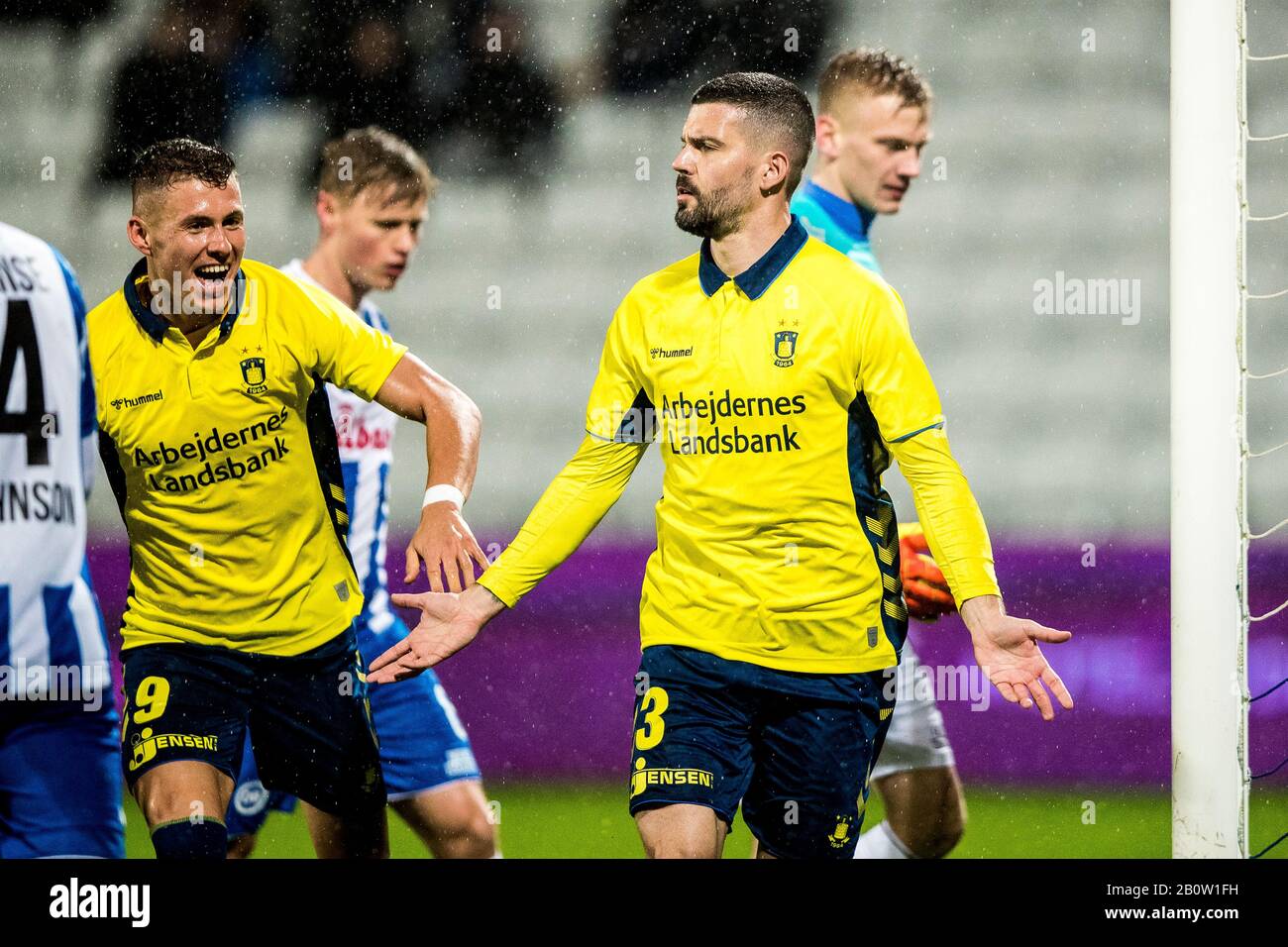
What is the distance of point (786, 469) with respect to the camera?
3.26m

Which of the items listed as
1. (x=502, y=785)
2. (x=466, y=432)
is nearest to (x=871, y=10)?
(x=466, y=432)

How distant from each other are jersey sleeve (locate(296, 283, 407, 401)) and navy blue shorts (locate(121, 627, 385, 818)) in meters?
0.60

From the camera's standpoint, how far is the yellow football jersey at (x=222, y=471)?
11.5ft

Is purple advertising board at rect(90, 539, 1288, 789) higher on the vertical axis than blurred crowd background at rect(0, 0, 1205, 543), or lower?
lower

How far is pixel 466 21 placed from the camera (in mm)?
4105

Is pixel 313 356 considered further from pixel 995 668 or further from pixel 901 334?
pixel 995 668

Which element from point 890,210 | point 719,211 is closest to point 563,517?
point 719,211

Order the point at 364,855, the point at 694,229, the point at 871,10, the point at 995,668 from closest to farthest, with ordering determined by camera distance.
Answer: the point at 995,668 < the point at 694,229 < the point at 364,855 < the point at 871,10

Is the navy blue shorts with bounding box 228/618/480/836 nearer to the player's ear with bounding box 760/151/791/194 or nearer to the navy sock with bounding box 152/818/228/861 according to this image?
the navy sock with bounding box 152/818/228/861

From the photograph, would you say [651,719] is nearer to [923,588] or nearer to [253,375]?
[923,588]

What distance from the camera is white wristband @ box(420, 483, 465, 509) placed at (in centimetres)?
340

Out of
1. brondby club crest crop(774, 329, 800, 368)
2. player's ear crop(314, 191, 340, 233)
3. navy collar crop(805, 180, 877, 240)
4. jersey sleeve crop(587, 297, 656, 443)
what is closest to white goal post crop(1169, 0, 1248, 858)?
navy collar crop(805, 180, 877, 240)

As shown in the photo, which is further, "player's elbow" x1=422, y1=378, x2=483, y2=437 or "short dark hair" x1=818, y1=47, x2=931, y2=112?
"short dark hair" x1=818, y1=47, x2=931, y2=112
